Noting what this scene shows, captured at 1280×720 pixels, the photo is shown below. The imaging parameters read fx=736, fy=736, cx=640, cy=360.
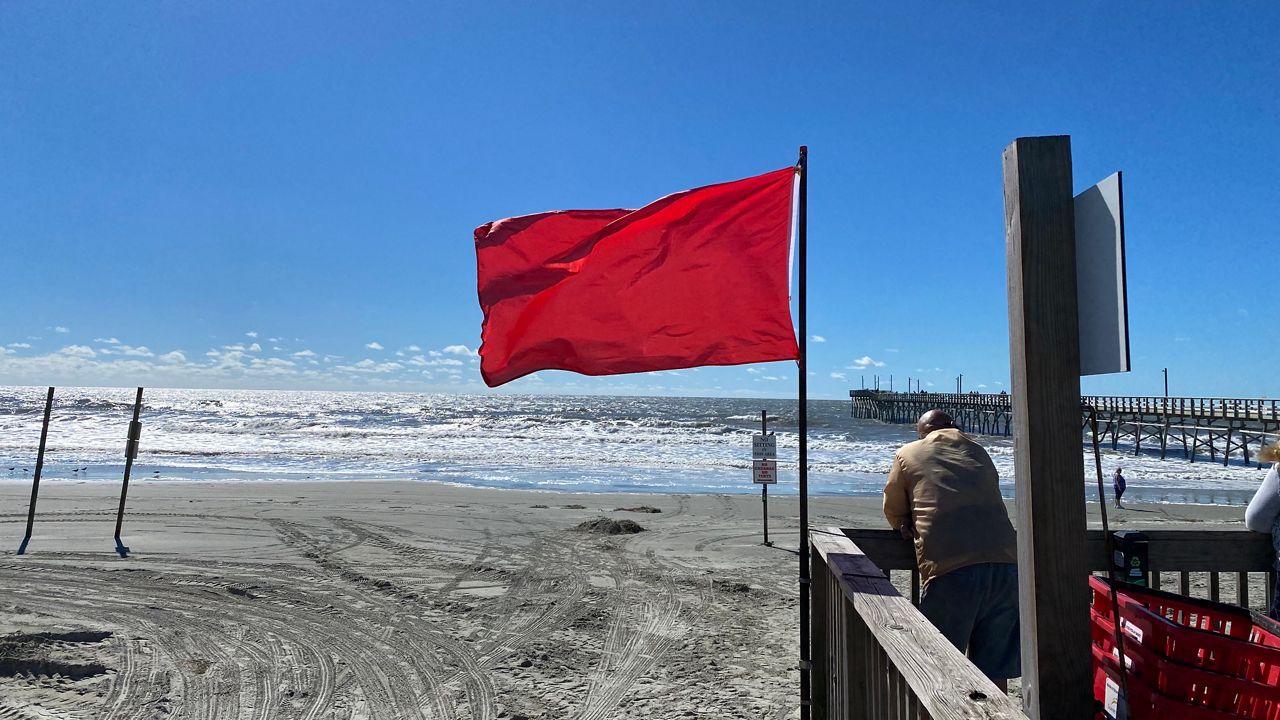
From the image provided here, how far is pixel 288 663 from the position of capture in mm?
5875

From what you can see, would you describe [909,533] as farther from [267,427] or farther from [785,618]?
[267,427]

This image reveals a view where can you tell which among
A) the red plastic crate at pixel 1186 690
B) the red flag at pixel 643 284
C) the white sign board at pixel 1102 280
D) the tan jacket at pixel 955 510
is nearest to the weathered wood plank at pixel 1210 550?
the tan jacket at pixel 955 510

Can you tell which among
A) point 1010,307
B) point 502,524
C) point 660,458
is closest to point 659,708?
point 1010,307

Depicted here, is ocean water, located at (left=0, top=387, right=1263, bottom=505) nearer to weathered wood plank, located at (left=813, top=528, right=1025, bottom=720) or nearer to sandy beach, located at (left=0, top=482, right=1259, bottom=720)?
sandy beach, located at (left=0, top=482, right=1259, bottom=720)

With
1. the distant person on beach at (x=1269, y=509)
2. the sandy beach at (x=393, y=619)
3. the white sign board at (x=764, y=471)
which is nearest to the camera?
the distant person on beach at (x=1269, y=509)

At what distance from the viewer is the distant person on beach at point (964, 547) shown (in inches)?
135

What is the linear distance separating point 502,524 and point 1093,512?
43.2ft

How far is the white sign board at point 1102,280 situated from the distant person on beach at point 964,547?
6.62ft

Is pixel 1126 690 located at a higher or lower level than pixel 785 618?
higher

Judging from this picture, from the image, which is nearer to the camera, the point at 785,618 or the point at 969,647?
the point at 969,647

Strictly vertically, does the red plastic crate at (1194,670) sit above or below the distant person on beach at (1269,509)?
below

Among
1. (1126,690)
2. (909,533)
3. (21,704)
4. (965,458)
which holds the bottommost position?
(21,704)

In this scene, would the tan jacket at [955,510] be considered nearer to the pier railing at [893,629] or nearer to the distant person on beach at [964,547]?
the distant person on beach at [964,547]

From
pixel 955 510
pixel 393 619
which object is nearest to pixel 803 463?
pixel 955 510
